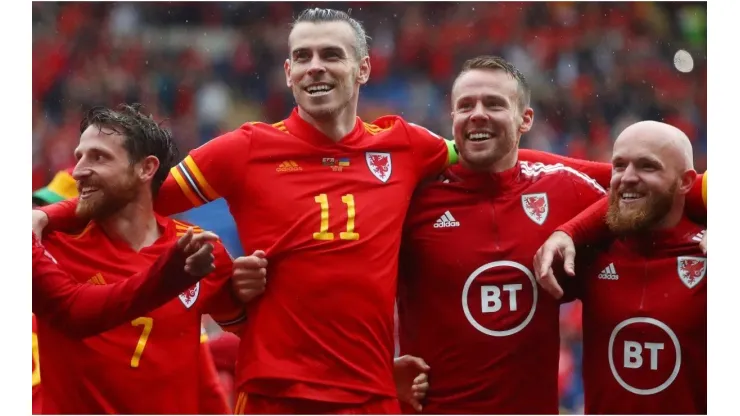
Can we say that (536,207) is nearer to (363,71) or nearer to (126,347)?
(363,71)

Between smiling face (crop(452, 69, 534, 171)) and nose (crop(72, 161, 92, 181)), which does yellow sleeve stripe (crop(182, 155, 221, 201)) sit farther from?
smiling face (crop(452, 69, 534, 171))

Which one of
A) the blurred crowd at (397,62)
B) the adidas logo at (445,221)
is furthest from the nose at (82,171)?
the blurred crowd at (397,62)

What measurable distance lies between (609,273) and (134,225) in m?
1.93

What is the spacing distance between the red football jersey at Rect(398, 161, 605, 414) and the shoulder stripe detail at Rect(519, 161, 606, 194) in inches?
1.9

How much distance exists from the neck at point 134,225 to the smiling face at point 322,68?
77 cm

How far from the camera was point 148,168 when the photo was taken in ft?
14.7

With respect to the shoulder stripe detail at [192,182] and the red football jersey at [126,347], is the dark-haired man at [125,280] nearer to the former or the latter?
the red football jersey at [126,347]

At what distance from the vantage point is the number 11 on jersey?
430 cm

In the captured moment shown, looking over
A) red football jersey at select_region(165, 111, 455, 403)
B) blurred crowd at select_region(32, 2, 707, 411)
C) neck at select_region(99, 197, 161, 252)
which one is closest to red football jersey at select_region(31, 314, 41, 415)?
neck at select_region(99, 197, 161, 252)

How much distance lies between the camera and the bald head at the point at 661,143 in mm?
4375

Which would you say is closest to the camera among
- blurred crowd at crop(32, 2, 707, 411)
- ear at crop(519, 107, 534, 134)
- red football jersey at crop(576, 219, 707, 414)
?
red football jersey at crop(576, 219, 707, 414)

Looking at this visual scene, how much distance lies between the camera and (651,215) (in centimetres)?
437

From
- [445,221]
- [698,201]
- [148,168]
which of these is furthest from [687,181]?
[148,168]

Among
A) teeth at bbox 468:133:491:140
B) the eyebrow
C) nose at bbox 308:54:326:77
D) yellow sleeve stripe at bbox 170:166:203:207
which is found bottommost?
yellow sleeve stripe at bbox 170:166:203:207
